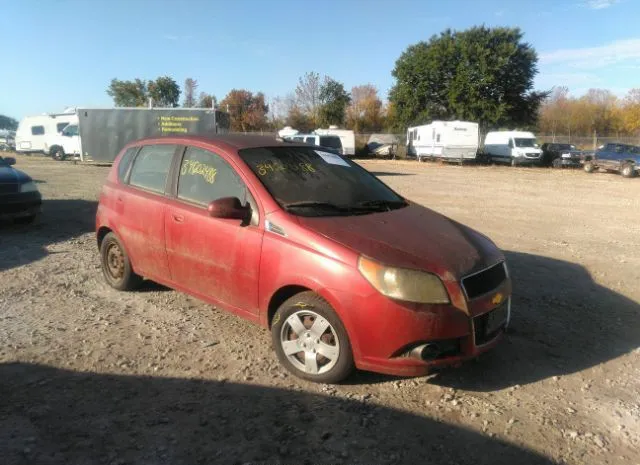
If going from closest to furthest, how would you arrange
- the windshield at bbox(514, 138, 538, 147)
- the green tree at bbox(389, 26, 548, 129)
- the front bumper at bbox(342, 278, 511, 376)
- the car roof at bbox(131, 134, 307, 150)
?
the front bumper at bbox(342, 278, 511, 376) → the car roof at bbox(131, 134, 307, 150) → the windshield at bbox(514, 138, 538, 147) → the green tree at bbox(389, 26, 548, 129)

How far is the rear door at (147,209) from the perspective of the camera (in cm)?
451

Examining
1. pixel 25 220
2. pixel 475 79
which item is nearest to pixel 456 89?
pixel 475 79

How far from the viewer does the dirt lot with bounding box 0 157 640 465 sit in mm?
2748

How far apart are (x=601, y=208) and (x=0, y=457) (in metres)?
13.4

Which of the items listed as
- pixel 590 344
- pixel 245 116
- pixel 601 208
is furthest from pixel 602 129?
pixel 590 344

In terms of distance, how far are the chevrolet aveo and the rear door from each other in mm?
17

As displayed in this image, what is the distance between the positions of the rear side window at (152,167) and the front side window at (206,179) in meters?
0.25

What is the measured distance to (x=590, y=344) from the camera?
423 cm

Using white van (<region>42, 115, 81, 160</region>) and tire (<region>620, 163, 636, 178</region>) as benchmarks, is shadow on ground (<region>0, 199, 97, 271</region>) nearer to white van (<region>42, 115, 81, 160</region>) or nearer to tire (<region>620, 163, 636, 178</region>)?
white van (<region>42, 115, 81, 160</region>)

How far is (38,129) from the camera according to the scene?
2952 cm

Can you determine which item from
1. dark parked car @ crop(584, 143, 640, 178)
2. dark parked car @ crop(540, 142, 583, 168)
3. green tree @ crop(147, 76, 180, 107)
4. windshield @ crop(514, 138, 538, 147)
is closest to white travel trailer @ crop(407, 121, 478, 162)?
windshield @ crop(514, 138, 538, 147)

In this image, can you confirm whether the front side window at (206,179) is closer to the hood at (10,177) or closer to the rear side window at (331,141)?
the hood at (10,177)

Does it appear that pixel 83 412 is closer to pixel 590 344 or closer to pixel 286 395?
pixel 286 395

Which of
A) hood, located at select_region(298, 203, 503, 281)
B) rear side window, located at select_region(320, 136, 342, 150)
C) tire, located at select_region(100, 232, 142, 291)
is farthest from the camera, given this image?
rear side window, located at select_region(320, 136, 342, 150)
